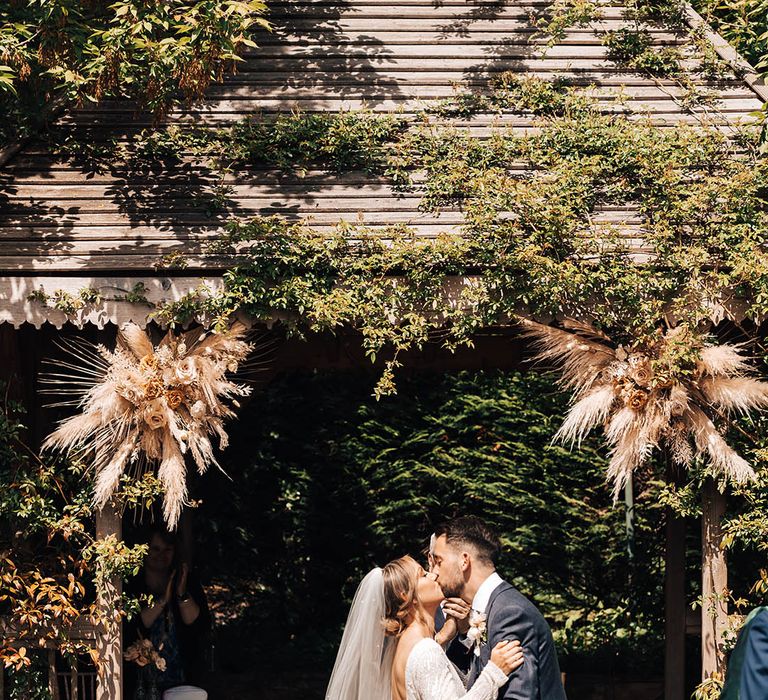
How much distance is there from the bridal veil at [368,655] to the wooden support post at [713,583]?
211cm

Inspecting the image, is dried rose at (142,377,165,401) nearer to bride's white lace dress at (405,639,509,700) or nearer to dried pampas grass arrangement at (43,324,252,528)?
dried pampas grass arrangement at (43,324,252,528)

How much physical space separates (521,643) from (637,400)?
5.79 ft

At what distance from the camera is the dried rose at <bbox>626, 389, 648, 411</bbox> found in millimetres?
6570

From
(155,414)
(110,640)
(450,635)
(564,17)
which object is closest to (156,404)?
(155,414)

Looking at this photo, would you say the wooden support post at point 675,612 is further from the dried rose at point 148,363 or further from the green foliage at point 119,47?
the green foliage at point 119,47

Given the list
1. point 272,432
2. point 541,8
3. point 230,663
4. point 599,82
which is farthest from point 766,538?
point 230,663

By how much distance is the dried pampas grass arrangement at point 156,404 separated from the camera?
21.2 ft

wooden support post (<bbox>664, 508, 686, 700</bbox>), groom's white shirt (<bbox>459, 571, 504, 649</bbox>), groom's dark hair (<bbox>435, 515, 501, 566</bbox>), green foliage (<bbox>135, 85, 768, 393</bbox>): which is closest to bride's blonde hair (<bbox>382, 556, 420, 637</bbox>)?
groom's dark hair (<bbox>435, 515, 501, 566</bbox>)

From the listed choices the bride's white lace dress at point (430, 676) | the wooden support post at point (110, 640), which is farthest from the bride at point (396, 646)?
the wooden support post at point (110, 640)

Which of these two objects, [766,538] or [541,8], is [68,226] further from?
[766,538]

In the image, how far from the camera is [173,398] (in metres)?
6.49

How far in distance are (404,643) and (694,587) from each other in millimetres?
4881

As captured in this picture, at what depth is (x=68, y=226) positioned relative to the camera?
7016mm

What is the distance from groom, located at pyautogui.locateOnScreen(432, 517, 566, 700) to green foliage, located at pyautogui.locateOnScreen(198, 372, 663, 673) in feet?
13.1
